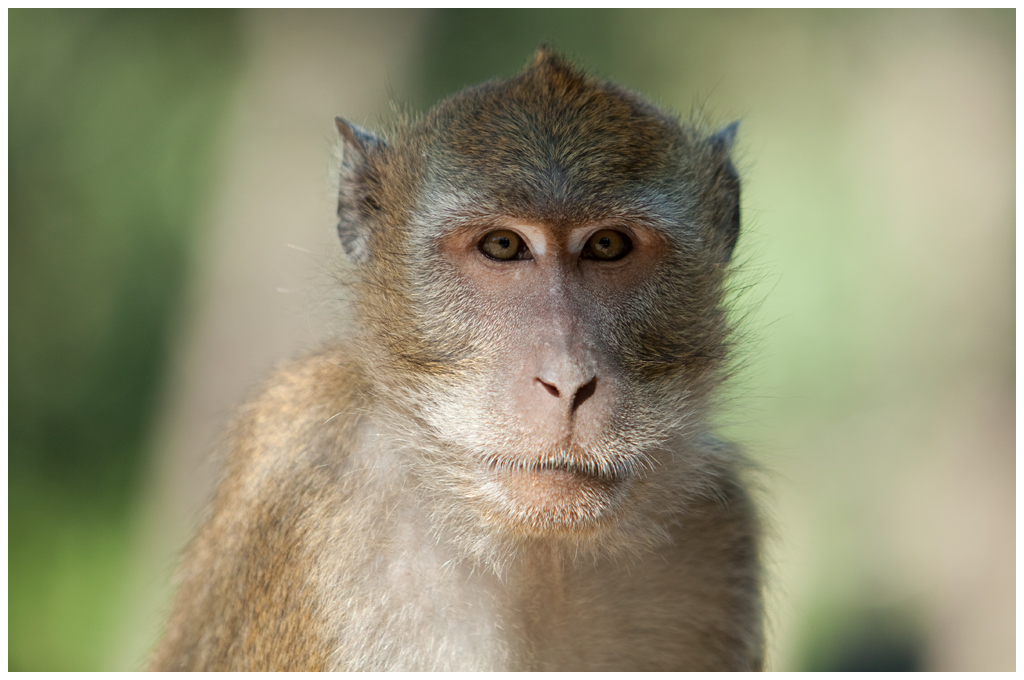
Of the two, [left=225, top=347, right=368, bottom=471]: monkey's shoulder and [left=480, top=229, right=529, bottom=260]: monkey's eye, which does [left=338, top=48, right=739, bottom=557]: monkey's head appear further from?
[left=225, top=347, right=368, bottom=471]: monkey's shoulder

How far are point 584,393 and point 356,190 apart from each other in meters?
1.35

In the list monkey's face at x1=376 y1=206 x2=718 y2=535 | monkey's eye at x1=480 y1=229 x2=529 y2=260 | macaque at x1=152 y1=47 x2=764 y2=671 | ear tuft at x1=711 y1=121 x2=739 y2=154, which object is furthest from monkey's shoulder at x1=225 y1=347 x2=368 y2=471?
ear tuft at x1=711 y1=121 x2=739 y2=154

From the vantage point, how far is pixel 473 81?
5.72 m

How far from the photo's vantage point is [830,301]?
26.5 ft

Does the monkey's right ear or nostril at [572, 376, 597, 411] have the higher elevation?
the monkey's right ear

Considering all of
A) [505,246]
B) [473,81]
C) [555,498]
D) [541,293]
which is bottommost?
[555,498]

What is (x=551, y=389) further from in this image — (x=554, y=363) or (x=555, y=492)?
(x=555, y=492)

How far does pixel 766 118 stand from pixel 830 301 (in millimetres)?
1747

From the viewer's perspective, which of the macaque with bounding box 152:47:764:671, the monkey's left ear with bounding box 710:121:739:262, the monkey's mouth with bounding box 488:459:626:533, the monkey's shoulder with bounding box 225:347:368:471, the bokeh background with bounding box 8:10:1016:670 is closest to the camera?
the monkey's mouth with bounding box 488:459:626:533

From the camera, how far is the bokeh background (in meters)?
6.27

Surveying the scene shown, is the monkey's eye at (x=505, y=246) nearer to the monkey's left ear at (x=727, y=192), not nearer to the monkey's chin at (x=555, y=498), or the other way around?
the monkey's chin at (x=555, y=498)

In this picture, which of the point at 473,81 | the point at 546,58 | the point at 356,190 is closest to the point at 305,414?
the point at 356,190

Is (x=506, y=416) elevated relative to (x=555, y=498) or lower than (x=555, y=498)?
elevated

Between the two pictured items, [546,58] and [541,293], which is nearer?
[541,293]
